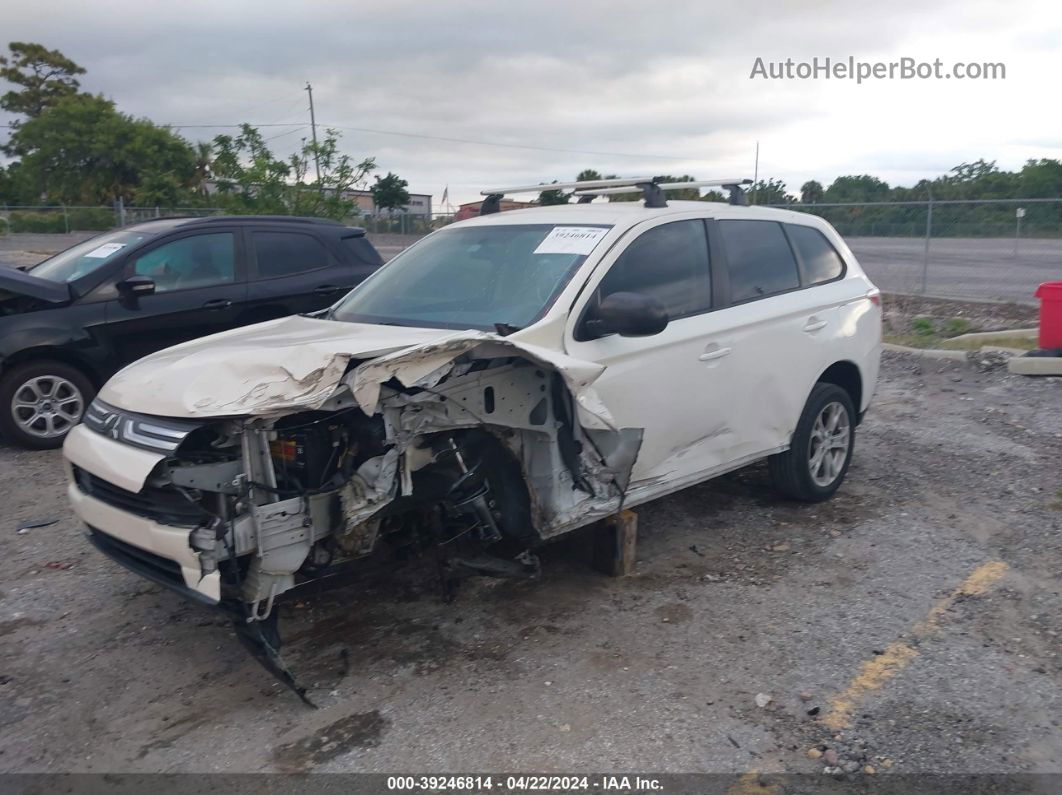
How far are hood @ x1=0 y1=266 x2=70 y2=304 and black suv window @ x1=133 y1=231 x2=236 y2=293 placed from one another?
1.91ft

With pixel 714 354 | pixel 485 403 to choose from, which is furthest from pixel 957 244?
pixel 485 403

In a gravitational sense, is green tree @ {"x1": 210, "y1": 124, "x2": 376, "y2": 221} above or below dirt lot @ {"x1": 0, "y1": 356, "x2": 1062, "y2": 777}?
above

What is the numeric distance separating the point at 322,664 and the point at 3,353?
14.8ft

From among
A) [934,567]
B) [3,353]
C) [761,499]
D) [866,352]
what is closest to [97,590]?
[3,353]

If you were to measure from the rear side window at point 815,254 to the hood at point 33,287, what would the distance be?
5467 mm

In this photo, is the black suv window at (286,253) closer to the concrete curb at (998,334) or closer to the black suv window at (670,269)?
the black suv window at (670,269)

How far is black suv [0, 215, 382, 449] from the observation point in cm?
713

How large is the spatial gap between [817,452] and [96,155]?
158 ft

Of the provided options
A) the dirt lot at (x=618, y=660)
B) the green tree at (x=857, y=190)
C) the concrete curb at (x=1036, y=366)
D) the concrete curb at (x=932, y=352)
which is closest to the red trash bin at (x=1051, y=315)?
the concrete curb at (x=1036, y=366)

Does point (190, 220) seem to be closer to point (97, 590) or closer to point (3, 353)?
point (3, 353)

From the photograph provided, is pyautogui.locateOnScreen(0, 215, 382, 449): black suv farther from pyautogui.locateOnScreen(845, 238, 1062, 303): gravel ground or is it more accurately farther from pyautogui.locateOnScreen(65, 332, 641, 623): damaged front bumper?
pyautogui.locateOnScreen(845, 238, 1062, 303): gravel ground

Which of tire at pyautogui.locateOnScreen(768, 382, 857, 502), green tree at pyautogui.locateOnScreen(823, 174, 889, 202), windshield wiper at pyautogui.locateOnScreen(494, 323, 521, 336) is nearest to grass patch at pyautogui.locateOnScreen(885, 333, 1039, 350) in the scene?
tire at pyautogui.locateOnScreen(768, 382, 857, 502)

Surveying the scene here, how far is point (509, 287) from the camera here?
472 centimetres

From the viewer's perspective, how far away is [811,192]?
23312 millimetres
